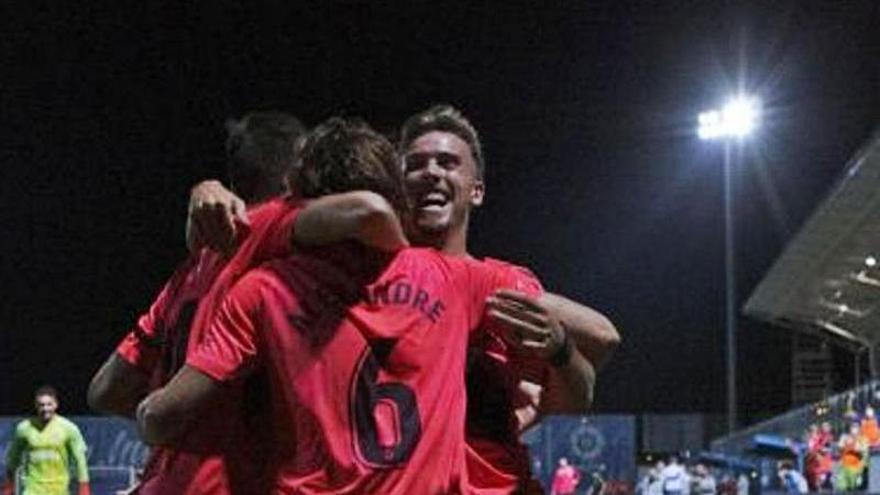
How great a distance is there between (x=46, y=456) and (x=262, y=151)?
10963mm

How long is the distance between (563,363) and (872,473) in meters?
15.0

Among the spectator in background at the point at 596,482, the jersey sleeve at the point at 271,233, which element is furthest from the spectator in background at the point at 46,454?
the spectator in background at the point at 596,482

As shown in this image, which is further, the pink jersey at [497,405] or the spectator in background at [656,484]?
the spectator in background at [656,484]

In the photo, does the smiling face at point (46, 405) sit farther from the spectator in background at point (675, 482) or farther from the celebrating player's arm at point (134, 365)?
the spectator in background at point (675, 482)

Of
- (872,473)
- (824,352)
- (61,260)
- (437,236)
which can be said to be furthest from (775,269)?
(437,236)

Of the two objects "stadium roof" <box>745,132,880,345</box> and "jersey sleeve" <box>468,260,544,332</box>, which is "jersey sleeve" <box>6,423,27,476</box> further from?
"stadium roof" <box>745,132,880,345</box>

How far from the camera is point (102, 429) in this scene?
26266mm

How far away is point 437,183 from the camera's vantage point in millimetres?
4258

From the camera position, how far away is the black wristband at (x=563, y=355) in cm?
380

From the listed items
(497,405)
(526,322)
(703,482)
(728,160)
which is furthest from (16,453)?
(728,160)

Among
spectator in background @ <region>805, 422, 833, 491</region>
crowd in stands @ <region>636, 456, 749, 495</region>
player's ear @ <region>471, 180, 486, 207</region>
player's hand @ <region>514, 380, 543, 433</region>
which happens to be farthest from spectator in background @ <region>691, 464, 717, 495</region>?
player's hand @ <region>514, 380, 543, 433</region>

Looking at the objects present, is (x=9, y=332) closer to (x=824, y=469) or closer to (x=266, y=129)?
(x=824, y=469)

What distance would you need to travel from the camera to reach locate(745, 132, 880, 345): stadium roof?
32.6m

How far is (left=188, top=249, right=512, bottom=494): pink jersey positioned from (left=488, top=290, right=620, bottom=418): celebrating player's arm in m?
0.16
